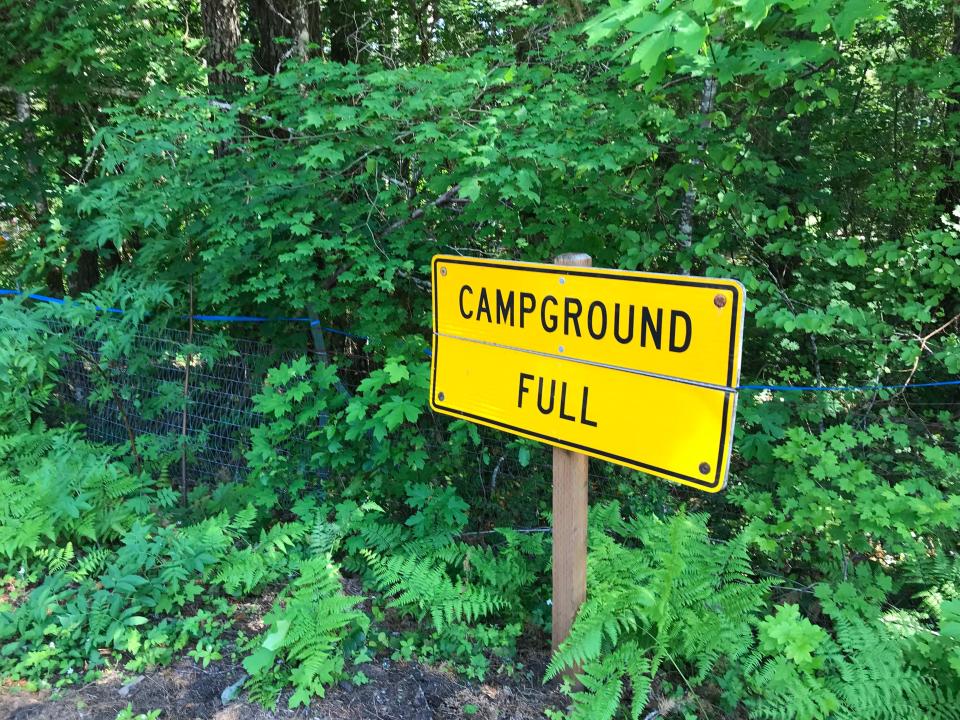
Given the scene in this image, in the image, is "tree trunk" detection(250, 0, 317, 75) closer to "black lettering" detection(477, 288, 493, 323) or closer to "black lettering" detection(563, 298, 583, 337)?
"black lettering" detection(477, 288, 493, 323)

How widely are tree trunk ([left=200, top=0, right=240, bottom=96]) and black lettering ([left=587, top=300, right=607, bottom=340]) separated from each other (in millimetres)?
4405

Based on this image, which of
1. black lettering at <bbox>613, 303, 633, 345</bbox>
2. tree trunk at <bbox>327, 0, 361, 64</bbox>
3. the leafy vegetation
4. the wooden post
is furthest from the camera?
tree trunk at <bbox>327, 0, 361, 64</bbox>

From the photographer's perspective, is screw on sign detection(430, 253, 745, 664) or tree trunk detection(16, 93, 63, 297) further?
tree trunk detection(16, 93, 63, 297)

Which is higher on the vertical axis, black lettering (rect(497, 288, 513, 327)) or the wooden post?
black lettering (rect(497, 288, 513, 327))

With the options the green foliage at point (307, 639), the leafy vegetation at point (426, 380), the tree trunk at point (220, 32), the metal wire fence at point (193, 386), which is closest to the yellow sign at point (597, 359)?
the leafy vegetation at point (426, 380)

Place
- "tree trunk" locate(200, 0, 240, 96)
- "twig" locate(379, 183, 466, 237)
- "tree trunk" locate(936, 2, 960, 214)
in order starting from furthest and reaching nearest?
"tree trunk" locate(200, 0, 240, 96) → "tree trunk" locate(936, 2, 960, 214) → "twig" locate(379, 183, 466, 237)

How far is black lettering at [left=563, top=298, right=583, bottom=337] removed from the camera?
6.51 ft

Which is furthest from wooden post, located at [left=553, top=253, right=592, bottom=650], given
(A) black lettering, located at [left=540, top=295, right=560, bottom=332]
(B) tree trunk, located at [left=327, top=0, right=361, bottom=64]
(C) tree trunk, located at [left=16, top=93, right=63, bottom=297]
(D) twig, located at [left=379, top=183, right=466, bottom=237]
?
(B) tree trunk, located at [left=327, top=0, right=361, bottom=64]

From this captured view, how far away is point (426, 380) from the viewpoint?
11.3ft

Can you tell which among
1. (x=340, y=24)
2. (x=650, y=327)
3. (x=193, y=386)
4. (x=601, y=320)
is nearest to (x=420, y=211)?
(x=193, y=386)

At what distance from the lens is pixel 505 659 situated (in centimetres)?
282

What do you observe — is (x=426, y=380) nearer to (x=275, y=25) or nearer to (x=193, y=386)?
(x=193, y=386)

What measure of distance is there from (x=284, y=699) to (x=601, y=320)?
202 centimetres

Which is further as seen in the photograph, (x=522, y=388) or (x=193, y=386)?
(x=193, y=386)
